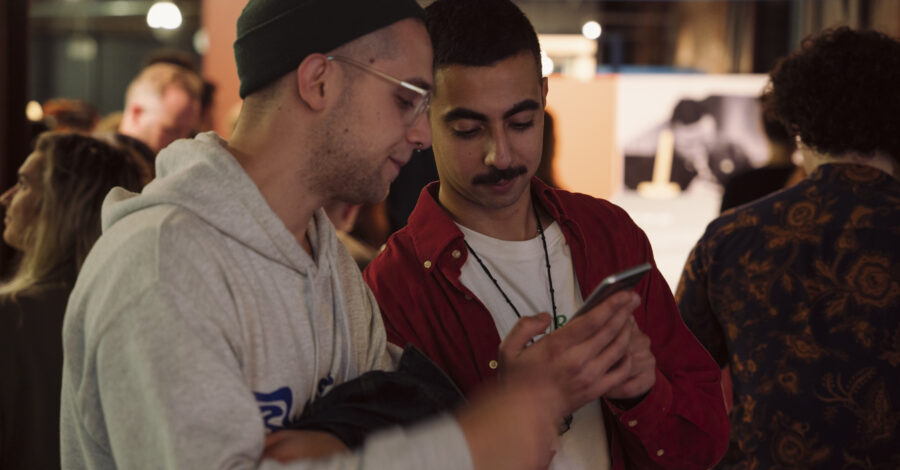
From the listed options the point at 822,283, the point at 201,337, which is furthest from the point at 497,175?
the point at 822,283

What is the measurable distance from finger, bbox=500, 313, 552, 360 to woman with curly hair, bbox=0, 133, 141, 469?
141cm

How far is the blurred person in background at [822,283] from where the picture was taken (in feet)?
6.77

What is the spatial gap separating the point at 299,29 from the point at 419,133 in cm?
23

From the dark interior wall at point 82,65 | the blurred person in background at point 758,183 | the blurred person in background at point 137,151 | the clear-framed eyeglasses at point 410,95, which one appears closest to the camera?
the clear-framed eyeglasses at point 410,95

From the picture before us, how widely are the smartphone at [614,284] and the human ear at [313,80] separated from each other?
1.52ft

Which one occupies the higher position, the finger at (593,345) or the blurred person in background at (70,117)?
the blurred person in background at (70,117)

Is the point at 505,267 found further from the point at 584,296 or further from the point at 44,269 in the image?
the point at 44,269

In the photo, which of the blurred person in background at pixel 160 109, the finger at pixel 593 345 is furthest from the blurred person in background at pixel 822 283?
the blurred person in background at pixel 160 109

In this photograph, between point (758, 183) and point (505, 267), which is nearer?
point (505, 267)

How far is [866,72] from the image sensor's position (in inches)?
86.0

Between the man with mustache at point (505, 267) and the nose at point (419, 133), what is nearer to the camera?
the nose at point (419, 133)

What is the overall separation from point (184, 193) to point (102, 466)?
37 centimetres

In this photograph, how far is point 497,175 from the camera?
5.27ft

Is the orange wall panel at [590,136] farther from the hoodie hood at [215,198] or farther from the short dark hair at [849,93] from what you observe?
the hoodie hood at [215,198]
